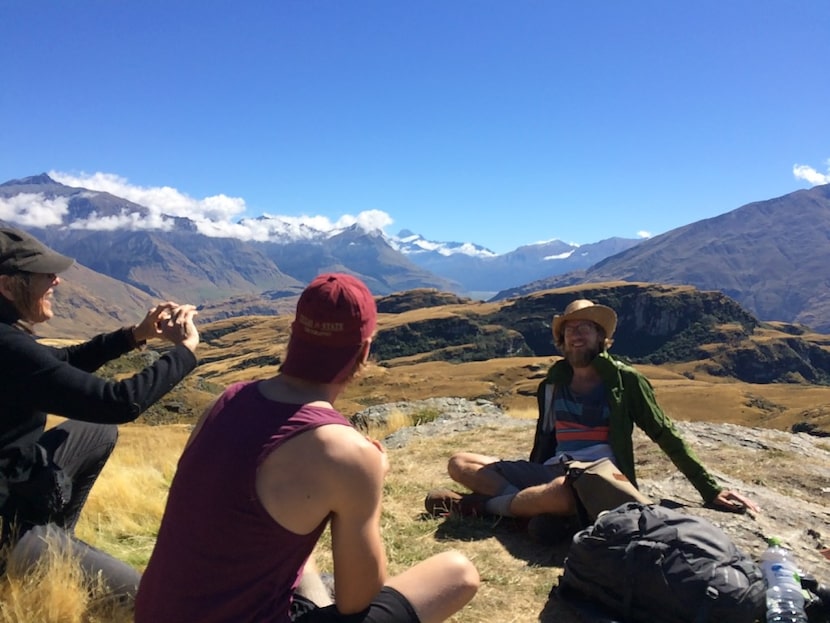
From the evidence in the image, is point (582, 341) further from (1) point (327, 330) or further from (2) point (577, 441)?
(1) point (327, 330)

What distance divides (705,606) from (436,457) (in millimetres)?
5647

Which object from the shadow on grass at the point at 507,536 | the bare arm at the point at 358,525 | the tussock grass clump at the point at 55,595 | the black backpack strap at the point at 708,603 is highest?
the bare arm at the point at 358,525

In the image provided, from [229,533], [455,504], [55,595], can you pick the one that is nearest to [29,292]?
[55,595]

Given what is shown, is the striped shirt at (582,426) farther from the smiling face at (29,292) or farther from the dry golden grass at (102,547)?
the smiling face at (29,292)

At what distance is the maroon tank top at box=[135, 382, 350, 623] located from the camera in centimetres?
212

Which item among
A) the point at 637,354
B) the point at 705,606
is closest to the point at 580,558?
the point at 705,606

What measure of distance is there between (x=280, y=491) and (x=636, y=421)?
4.44m

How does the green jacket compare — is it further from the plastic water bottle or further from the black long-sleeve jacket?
the black long-sleeve jacket

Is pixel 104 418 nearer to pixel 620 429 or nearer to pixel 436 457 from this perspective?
pixel 620 429

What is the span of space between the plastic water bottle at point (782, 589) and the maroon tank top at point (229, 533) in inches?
119

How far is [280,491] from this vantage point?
2.10 meters

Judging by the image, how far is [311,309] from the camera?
2.24 metres

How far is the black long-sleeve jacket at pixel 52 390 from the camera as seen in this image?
3.13m

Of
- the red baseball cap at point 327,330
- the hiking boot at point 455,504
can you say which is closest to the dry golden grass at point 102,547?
the red baseball cap at point 327,330
